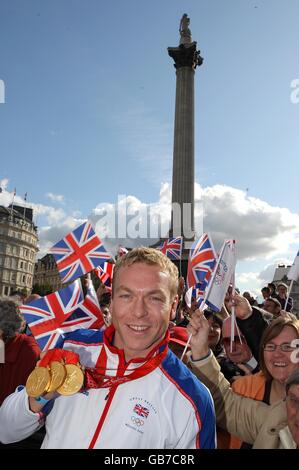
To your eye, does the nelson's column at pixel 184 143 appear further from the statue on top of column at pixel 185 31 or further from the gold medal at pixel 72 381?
the gold medal at pixel 72 381

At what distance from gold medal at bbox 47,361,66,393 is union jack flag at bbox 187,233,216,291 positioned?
599 cm

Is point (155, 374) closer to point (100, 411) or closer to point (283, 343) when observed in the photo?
point (100, 411)

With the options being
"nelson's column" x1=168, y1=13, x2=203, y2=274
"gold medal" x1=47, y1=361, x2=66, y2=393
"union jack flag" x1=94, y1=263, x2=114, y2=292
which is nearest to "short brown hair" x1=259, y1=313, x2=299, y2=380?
"gold medal" x1=47, y1=361, x2=66, y2=393

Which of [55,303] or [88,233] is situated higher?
[88,233]

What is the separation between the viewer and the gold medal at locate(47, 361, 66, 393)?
180 cm

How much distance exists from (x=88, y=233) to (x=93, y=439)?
173 inches

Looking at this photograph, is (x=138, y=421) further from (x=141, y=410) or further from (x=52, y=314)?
(x=52, y=314)

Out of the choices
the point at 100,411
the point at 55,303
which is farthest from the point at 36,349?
the point at 100,411

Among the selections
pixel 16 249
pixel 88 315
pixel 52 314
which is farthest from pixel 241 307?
pixel 16 249

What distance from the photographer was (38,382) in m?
1.80

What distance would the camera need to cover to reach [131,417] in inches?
77.1

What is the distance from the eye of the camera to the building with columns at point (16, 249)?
90375mm

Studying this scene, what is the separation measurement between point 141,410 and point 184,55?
37.0m

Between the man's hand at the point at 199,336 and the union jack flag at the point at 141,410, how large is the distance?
0.92 metres
